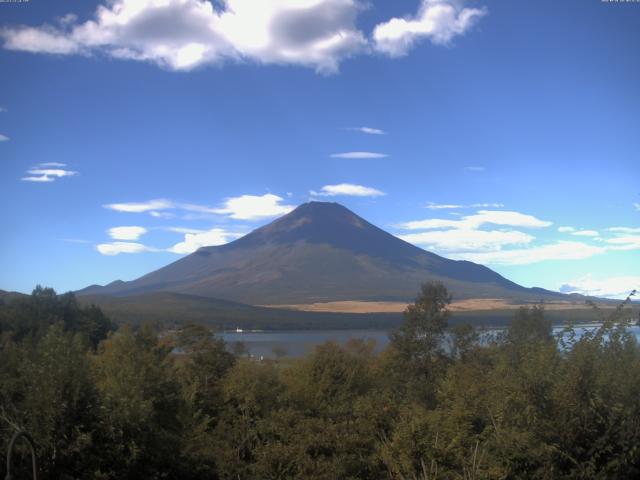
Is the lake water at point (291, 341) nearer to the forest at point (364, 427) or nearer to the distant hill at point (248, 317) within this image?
the distant hill at point (248, 317)

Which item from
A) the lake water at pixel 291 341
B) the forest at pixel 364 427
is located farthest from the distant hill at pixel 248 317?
the forest at pixel 364 427

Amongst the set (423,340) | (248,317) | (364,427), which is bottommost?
(248,317)

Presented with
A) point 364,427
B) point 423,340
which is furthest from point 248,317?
point 364,427

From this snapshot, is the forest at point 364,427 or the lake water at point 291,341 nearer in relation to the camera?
the forest at point 364,427

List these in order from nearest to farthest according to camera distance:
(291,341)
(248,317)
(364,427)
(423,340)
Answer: (364,427), (423,340), (291,341), (248,317)

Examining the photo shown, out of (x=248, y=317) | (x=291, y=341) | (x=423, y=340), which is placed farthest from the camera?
(x=248, y=317)

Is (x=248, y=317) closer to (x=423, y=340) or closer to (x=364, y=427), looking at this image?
(x=423, y=340)

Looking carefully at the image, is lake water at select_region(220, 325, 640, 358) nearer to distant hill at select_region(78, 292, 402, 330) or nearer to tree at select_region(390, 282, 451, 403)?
tree at select_region(390, 282, 451, 403)

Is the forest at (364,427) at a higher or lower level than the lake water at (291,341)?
higher

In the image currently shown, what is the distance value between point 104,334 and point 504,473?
71738 millimetres

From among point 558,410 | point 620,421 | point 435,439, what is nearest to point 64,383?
point 435,439

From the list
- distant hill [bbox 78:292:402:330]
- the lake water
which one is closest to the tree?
the lake water

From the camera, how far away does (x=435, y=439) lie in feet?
45.0

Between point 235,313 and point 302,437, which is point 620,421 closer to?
point 302,437
